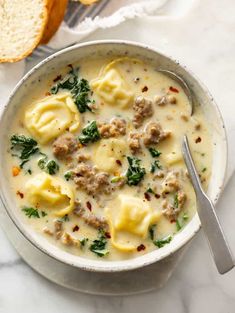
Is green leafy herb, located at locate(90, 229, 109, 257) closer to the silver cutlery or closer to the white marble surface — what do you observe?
the white marble surface

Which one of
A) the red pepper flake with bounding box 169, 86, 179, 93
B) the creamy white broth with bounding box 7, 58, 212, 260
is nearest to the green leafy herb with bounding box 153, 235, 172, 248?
the creamy white broth with bounding box 7, 58, 212, 260

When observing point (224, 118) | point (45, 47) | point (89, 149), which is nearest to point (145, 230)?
point (89, 149)

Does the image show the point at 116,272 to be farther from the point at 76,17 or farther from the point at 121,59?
the point at 76,17

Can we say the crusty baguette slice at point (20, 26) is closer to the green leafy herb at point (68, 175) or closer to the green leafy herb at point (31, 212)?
the green leafy herb at point (68, 175)

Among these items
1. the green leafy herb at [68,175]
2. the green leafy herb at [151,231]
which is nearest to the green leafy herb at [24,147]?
the green leafy herb at [68,175]

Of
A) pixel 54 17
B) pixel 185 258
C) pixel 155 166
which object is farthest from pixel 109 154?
pixel 54 17

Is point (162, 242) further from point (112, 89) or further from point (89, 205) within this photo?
point (112, 89)
